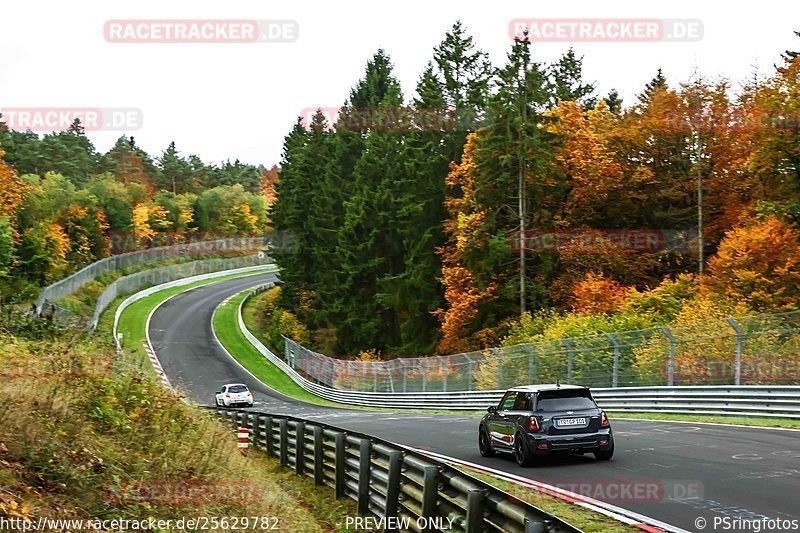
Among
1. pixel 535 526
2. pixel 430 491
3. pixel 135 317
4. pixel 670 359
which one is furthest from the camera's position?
pixel 135 317

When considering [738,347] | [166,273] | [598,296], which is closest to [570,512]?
[738,347]

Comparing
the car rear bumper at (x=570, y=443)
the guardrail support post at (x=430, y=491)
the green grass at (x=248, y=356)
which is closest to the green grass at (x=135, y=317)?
the green grass at (x=248, y=356)

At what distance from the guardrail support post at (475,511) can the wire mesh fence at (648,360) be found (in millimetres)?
17130

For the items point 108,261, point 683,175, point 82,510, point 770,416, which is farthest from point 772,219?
point 108,261

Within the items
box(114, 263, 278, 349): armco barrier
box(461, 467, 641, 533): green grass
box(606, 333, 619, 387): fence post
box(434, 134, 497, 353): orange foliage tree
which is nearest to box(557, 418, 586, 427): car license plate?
box(461, 467, 641, 533): green grass

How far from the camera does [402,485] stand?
11125 mm

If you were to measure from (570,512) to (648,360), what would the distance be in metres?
17.8

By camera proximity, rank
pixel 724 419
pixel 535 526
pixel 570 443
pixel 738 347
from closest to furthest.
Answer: pixel 535 526
pixel 570 443
pixel 724 419
pixel 738 347

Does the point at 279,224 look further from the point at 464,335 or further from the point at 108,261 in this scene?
the point at 464,335

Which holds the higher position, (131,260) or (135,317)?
(131,260)

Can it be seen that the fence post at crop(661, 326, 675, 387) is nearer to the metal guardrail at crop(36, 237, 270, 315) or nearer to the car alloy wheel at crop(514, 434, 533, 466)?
the car alloy wheel at crop(514, 434, 533, 466)

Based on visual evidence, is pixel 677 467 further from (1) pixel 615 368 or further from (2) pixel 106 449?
(1) pixel 615 368

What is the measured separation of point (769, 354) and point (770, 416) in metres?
1.91

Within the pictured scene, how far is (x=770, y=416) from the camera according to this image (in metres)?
22.5
